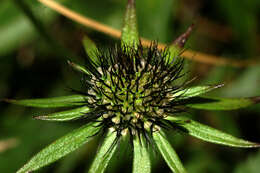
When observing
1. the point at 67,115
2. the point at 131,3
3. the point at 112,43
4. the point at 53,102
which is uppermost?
the point at 112,43

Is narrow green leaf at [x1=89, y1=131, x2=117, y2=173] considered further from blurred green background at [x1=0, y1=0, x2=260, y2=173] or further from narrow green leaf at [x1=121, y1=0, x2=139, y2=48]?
blurred green background at [x1=0, y1=0, x2=260, y2=173]

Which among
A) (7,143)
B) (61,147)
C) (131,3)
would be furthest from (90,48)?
(7,143)

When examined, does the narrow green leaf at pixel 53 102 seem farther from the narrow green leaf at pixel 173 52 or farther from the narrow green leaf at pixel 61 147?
the narrow green leaf at pixel 173 52

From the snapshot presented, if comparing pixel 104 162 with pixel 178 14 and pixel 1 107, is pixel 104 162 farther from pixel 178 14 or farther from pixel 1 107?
pixel 178 14

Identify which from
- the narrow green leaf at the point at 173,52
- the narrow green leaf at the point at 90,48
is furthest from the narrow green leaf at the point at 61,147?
the narrow green leaf at the point at 173,52

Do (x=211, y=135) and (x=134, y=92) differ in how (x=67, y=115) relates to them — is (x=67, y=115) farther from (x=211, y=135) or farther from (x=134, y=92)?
(x=211, y=135)
